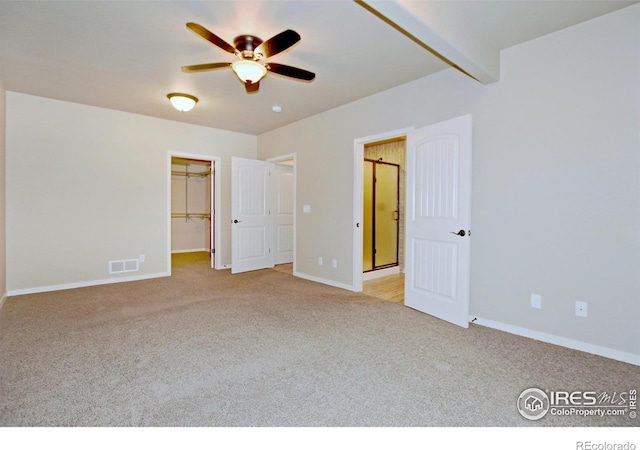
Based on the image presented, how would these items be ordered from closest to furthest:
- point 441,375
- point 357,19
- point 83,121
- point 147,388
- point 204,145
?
1. point 147,388
2. point 441,375
3. point 357,19
4. point 83,121
5. point 204,145

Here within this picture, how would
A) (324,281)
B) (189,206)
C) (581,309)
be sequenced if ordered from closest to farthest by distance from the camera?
(581,309)
(324,281)
(189,206)

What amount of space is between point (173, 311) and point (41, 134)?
10.2 feet

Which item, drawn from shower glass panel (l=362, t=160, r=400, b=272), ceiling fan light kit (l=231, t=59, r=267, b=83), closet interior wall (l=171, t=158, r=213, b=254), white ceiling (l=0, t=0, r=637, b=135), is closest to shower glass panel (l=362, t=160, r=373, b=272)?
shower glass panel (l=362, t=160, r=400, b=272)

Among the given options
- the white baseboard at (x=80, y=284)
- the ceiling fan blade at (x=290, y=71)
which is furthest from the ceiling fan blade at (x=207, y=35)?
the white baseboard at (x=80, y=284)

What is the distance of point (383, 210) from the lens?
5582mm

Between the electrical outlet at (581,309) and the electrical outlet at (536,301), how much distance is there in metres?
0.26

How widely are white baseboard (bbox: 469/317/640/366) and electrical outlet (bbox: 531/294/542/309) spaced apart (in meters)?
0.23

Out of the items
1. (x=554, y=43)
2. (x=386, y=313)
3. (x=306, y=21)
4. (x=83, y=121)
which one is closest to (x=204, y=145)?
(x=83, y=121)

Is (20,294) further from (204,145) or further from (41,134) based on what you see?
(204,145)

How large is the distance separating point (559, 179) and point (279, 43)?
99.8 inches

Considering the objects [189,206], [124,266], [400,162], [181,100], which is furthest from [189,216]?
[400,162]

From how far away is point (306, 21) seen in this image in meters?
2.44

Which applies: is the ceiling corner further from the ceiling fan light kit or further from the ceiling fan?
the ceiling fan light kit

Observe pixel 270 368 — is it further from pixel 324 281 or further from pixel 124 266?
pixel 124 266
